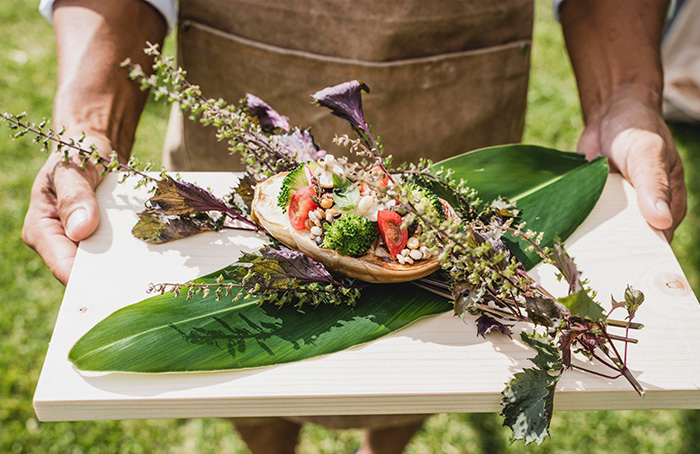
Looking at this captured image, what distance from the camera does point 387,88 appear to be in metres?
1.93

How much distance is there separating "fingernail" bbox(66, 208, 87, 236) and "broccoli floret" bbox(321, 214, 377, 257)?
620 millimetres

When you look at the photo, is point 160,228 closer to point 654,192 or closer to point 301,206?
point 301,206

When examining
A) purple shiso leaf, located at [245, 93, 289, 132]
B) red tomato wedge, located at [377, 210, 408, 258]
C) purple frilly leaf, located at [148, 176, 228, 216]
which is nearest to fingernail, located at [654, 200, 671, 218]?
red tomato wedge, located at [377, 210, 408, 258]

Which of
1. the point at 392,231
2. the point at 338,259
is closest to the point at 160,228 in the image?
the point at 338,259

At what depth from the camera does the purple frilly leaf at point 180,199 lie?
4.45 ft

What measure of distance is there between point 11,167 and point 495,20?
134 inches

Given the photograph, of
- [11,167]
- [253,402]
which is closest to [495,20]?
[253,402]

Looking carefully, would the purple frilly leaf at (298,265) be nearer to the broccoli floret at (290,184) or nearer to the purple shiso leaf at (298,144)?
the broccoli floret at (290,184)

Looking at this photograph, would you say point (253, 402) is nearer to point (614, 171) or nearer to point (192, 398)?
point (192, 398)

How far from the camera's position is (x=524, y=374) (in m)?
1.12

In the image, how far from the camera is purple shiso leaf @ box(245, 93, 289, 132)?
1.54 m

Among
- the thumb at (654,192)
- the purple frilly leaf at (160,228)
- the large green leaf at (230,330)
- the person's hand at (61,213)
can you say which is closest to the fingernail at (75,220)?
the person's hand at (61,213)

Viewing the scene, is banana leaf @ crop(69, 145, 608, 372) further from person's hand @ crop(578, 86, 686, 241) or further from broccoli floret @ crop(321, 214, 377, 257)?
person's hand @ crop(578, 86, 686, 241)

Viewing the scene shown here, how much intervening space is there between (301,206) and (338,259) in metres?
0.14
